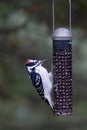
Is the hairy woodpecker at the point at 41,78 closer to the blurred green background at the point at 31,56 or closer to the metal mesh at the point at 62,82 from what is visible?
the metal mesh at the point at 62,82

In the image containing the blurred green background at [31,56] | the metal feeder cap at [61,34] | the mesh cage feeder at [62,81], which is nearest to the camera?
the metal feeder cap at [61,34]

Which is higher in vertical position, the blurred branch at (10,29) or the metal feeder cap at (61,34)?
the metal feeder cap at (61,34)

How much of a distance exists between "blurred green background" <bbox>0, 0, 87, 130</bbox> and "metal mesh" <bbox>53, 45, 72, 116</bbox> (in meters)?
2.01

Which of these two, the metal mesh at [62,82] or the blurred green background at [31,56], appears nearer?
the metal mesh at [62,82]

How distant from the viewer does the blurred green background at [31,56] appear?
24.9 ft

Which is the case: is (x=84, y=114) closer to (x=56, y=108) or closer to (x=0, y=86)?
(x=0, y=86)

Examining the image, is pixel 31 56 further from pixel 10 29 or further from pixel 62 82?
pixel 62 82

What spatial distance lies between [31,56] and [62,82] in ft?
8.12

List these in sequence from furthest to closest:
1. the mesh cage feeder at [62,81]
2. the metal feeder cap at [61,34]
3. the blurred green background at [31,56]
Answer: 1. the blurred green background at [31,56]
2. the mesh cage feeder at [62,81]
3. the metal feeder cap at [61,34]

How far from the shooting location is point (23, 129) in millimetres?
8258

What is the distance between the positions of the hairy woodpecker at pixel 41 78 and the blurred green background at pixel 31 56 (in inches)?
81.3

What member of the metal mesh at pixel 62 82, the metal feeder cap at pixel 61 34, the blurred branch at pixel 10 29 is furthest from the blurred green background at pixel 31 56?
the metal feeder cap at pixel 61 34

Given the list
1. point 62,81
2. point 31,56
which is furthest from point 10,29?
point 62,81

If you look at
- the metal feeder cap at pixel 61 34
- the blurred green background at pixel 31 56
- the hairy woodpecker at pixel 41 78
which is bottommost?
the blurred green background at pixel 31 56
